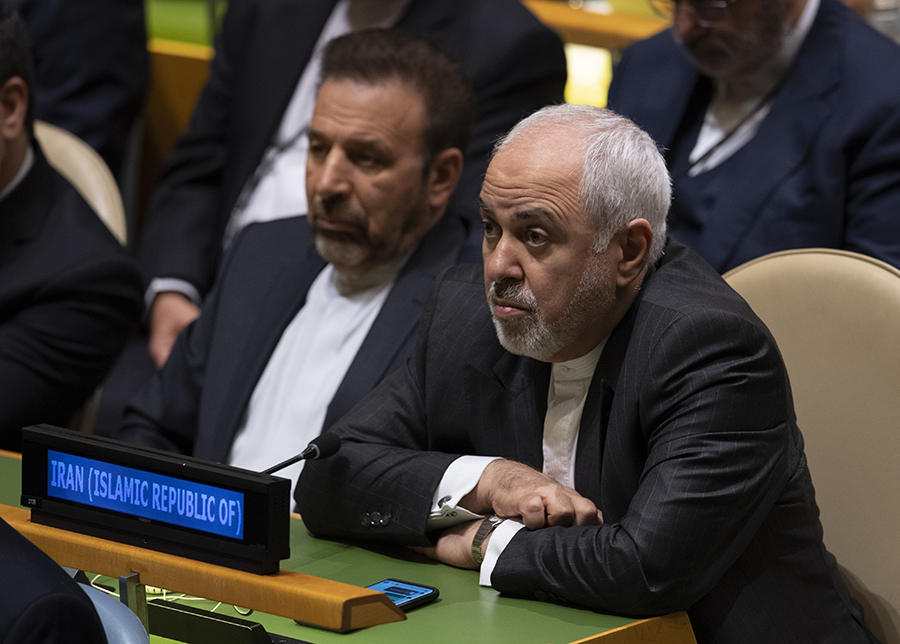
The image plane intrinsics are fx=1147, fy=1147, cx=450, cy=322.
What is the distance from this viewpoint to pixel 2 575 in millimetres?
914

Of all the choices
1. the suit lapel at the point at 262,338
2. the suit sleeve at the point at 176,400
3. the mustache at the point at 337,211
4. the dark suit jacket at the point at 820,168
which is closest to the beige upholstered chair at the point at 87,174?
the suit sleeve at the point at 176,400

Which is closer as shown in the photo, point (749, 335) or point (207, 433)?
point (749, 335)

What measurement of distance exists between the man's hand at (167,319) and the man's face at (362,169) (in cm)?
94

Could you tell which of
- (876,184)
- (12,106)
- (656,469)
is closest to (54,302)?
(12,106)

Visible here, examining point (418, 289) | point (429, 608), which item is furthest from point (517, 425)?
point (418, 289)

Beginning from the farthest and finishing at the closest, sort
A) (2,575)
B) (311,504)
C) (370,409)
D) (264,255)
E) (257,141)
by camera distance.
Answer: (257,141) → (264,255) → (370,409) → (311,504) → (2,575)

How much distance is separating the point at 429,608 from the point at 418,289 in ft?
3.13

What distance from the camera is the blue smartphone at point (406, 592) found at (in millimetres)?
1439

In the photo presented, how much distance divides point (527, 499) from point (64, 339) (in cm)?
139

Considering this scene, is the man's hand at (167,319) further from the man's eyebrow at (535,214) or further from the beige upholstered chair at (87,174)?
→ the man's eyebrow at (535,214)

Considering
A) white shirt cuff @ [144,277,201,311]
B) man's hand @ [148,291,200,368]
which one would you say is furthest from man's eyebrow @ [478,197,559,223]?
white shirt cuff @ [144,277,201,311]

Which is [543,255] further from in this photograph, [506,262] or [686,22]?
[686,22]

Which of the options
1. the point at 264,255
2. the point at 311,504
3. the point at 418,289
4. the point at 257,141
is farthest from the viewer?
the point at 257,141

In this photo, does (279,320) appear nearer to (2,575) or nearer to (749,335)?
(749,335)
